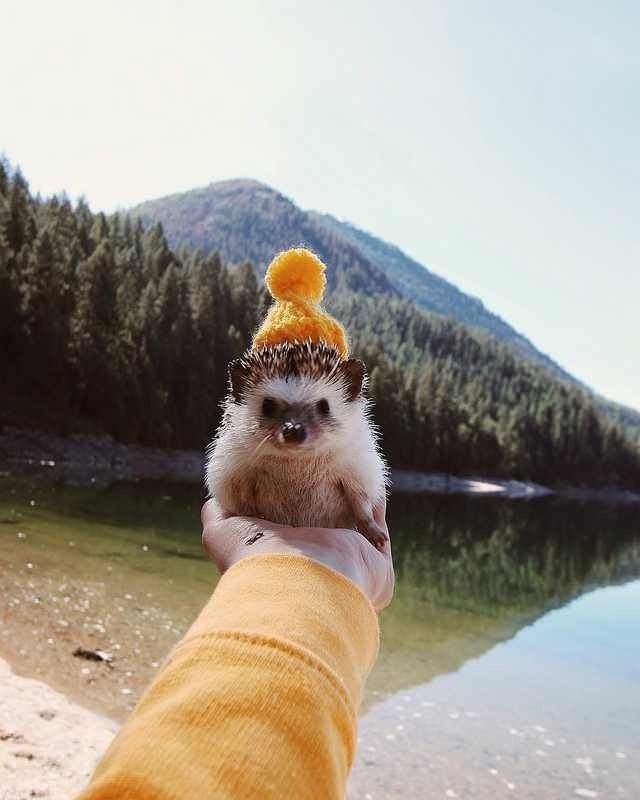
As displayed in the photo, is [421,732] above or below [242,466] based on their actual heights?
below

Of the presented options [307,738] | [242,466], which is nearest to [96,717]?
[242,466]

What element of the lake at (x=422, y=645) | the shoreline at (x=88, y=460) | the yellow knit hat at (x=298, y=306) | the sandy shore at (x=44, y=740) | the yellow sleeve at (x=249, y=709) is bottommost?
the shoreline at (x=88, y=460)

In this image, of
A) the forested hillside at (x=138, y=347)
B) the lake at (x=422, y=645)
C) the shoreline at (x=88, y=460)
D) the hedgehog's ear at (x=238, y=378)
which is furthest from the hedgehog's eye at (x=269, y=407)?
the forested hillside at (x=138, y=347)

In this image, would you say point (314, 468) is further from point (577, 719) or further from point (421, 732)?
point (577, 719)

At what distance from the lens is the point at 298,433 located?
3062mm

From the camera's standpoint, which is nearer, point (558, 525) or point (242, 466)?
point (242, 466)

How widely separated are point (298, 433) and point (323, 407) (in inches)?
16.1

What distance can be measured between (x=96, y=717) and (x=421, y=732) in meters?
5.23

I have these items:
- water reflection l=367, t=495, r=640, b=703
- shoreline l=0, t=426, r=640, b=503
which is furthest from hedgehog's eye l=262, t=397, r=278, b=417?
shoreline l=0, t=426, r=640, b=503

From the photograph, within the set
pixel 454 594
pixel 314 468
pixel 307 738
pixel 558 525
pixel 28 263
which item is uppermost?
pixel 28 263

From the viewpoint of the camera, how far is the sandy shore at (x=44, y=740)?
597 cm

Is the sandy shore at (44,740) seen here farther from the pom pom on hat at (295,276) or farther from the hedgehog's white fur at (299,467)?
the pom pom on hat at (295,276)

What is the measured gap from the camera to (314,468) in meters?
3.20

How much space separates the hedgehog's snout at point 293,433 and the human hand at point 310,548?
0.47 m
